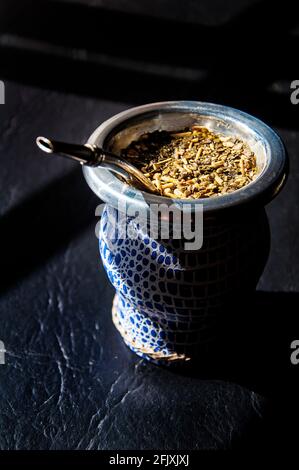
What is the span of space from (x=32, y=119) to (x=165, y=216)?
1237 millimetres

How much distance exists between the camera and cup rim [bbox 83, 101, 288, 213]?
3.44 feet

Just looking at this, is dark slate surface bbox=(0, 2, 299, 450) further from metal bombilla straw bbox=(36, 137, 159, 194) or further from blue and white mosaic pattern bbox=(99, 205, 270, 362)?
metal bombilla straw bbox=(36, 137, 159, 194)

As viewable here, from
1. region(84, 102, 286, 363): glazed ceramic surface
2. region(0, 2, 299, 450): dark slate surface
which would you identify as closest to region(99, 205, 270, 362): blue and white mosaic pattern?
region(84, 102, 286, 363): glazed ceramic surface

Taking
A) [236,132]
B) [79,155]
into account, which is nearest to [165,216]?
[79,155]

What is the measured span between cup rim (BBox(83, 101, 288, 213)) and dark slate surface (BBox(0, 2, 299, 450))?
0.32 m

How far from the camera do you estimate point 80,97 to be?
2234 mm

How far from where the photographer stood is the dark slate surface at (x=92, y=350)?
4.02 feet

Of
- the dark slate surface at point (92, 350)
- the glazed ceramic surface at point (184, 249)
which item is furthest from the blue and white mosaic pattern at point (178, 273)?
the dark slate surface at point (92, 350)

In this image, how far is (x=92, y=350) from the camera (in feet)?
4.56

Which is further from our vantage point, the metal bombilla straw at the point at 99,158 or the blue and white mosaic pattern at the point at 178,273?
the blue and white mosaic pattern at the point at 178,273

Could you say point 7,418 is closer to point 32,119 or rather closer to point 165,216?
point 165,216

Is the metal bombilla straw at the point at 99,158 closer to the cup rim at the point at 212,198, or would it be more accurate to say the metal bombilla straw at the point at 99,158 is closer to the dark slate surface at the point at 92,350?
the cup rim at the point at 212,198

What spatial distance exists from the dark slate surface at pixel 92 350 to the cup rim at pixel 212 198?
0.32 metres

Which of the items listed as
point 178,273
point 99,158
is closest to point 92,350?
point 178,273
